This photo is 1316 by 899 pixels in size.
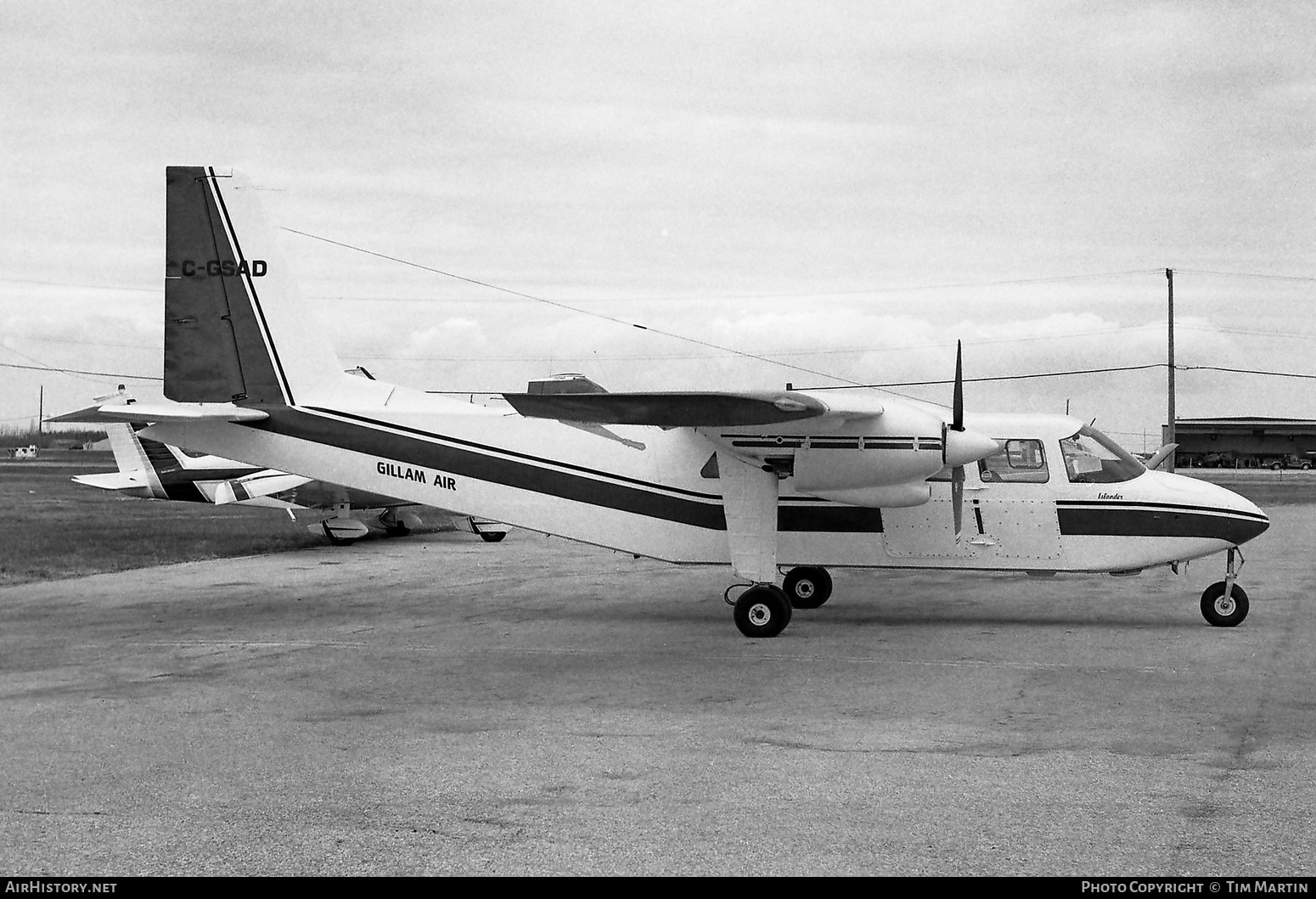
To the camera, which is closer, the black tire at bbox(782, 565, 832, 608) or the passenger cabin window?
the passenger cabin window

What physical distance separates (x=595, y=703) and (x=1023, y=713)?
11.5 feet

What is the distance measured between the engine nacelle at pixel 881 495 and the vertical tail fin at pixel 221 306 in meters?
6.72

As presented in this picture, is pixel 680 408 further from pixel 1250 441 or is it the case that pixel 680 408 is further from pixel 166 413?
pixel 1250 441

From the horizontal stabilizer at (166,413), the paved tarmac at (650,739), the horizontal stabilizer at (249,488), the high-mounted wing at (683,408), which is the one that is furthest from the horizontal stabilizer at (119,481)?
the high-mounted wing at (683,408)

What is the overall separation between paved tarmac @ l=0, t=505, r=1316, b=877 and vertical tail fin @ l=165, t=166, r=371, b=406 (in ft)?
10.0

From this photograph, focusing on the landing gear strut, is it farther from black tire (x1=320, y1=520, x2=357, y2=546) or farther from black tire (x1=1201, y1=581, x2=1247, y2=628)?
black tire (x1=320, y1=520, x2=357, y2=546)

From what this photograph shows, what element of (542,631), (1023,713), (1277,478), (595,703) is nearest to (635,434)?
(542,631)

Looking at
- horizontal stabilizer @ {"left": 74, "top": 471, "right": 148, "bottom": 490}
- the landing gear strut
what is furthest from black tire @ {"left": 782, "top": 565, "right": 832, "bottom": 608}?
horizontal stabilizer @ {"left": 74, "top": 471, "right": 148, "bottom": 490}

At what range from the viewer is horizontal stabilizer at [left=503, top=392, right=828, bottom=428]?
12.4 metres

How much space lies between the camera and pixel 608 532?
49.6ft

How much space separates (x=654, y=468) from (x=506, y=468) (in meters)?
1.92

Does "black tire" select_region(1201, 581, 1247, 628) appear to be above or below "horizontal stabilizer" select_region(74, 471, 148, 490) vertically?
below

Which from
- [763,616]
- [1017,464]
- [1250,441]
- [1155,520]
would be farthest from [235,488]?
[1250,441]

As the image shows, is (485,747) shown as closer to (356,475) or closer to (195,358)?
(356,475)
